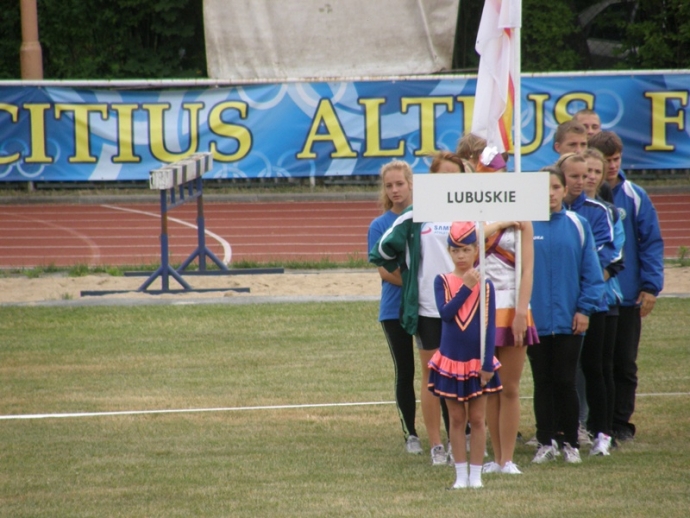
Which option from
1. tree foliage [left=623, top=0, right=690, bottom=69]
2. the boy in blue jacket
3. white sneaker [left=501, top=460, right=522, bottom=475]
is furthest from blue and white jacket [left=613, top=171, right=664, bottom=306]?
tree foliage [left=623, top=0, right=690, bottom=69]

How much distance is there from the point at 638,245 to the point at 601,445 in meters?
1.35

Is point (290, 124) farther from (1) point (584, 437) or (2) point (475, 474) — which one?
(2) point (475, 474)

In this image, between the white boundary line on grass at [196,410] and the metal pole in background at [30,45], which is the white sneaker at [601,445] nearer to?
the white boundary line on grass at [196,410]

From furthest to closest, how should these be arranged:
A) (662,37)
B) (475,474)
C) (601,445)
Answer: (662,37), (601,445), (475,474)

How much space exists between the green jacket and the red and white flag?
676mm

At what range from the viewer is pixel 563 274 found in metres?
5.94

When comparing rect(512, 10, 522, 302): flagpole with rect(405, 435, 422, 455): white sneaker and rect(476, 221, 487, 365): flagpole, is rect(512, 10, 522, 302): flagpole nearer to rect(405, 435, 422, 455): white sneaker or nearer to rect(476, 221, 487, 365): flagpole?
rect(476, 221, 487, 365): flagpole

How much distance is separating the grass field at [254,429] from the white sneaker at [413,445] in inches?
3.9

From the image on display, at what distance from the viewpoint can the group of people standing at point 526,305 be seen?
5.45 metres

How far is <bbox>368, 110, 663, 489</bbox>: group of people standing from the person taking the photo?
5445 millimetres

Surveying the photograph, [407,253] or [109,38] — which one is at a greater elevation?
[109,38]

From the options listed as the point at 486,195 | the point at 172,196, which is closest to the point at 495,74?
the point at 486,195

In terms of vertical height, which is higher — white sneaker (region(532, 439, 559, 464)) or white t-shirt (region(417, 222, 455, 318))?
white t-shirt (region(417, 222, 455, 318))

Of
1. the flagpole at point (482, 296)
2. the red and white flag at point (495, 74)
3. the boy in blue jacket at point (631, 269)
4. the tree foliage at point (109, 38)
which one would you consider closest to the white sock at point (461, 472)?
the flagpole at point (482, 296)
